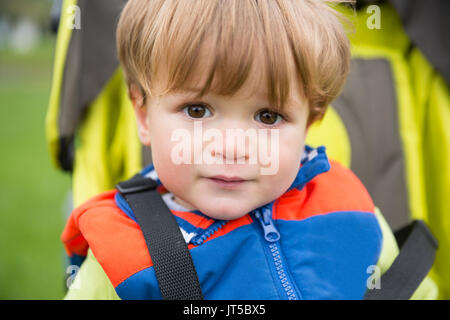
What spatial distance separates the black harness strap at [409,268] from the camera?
103 cm

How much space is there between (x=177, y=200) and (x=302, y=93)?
349mm

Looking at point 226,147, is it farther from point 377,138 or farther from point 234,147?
point 377,138

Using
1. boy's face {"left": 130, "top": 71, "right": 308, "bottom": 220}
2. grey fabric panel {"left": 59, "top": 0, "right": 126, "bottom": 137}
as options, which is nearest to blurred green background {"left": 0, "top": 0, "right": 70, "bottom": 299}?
grey fabric panel {"left": 59, "top": 0, "right": 126, "bottom": 137}

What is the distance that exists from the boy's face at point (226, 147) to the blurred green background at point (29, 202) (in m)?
0.84

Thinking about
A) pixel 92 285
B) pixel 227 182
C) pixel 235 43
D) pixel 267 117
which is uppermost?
pixel 235 43

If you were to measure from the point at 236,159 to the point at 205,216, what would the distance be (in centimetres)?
17

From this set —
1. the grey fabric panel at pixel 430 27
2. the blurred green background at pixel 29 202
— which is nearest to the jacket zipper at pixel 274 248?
the grey fabric panel at pixel 430 27

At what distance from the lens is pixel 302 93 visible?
0.90m

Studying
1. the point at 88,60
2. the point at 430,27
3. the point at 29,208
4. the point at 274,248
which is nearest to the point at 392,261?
the point at 274,248

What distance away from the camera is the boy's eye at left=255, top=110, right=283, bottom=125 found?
34.9 inches

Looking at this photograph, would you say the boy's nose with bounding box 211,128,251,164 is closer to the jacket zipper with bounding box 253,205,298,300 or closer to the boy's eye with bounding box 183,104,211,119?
the boy's eye with bounding box 183,104,211,119

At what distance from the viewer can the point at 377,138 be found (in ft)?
4.82
